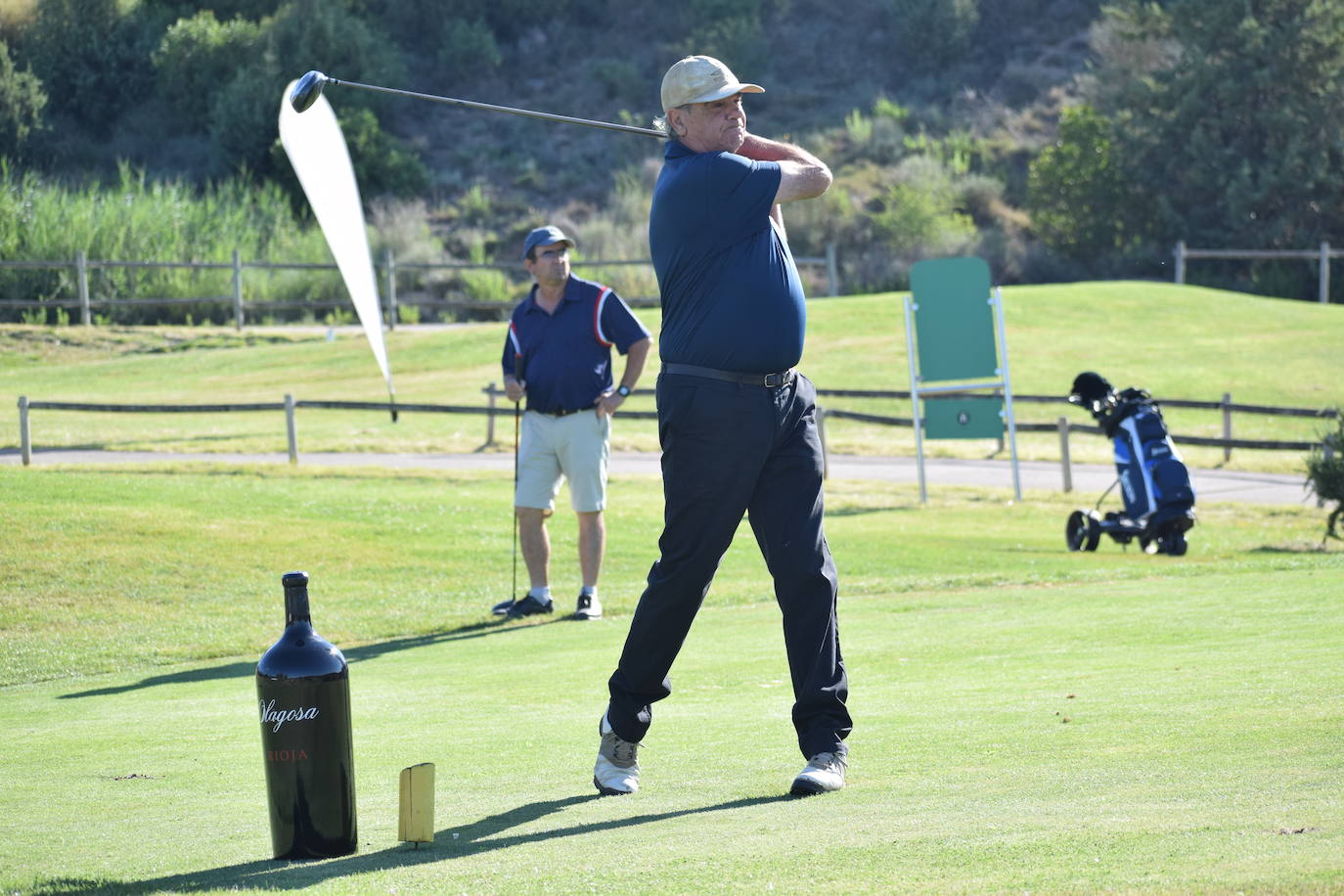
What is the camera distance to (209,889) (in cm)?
411

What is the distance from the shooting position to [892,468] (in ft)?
86.9

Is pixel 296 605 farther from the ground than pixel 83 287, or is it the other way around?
pixel 83 287

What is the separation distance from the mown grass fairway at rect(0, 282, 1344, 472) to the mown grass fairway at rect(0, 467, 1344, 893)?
1345cm

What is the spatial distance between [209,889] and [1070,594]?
8506 millimetres

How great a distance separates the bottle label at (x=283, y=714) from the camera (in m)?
4.42

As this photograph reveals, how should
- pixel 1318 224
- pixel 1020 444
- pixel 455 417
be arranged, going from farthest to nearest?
pixel 1318 224
pixel 455 417
pixel 1020 444

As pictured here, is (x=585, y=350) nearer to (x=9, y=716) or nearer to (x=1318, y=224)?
(x=9, y=716)

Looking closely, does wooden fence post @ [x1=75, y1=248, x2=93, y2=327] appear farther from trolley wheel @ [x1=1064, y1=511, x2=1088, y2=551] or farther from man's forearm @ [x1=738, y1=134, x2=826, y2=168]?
man's forearm @ [x1=738, y1=134, x2=826, y2=168]

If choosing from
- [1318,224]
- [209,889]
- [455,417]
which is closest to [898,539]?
[209,889]

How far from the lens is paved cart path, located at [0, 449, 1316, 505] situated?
23.9 meters

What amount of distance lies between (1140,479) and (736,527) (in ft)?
37.7

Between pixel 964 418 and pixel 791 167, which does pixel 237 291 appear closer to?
pixel 964 418

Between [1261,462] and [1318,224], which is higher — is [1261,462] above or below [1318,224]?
below

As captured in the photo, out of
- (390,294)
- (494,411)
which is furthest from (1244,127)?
(494,411)
